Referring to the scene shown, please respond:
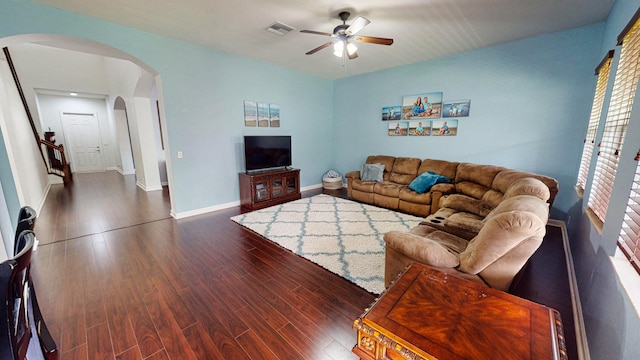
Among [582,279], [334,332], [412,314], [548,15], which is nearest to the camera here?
[412,314]

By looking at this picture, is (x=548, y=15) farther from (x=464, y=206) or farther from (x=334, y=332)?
(x=334, y=332)

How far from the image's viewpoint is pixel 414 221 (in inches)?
150

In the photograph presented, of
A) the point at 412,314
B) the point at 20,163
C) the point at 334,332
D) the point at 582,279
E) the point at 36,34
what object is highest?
the point at 36,34

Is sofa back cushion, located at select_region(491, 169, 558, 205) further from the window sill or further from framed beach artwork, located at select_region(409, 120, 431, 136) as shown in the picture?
the window sill

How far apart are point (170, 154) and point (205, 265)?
7.01ft

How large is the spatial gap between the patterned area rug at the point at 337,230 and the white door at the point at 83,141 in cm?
825

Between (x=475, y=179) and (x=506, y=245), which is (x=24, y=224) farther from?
(x=475, y=179)

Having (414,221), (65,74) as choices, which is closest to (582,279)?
(414,221)

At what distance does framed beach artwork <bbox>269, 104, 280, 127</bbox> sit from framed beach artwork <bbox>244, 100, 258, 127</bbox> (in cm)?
34

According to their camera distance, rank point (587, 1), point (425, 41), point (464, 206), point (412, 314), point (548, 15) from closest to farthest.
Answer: point (412, 314) < point (587, 1) < point (548, 15) < point (464, 206) < point (425, 41)

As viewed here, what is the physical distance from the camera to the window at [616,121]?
1.77 m

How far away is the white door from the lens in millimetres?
8117

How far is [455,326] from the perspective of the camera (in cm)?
89

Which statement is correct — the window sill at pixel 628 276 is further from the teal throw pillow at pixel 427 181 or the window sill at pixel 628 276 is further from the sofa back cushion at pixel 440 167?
the sofa back cushion at pixel 440 167
